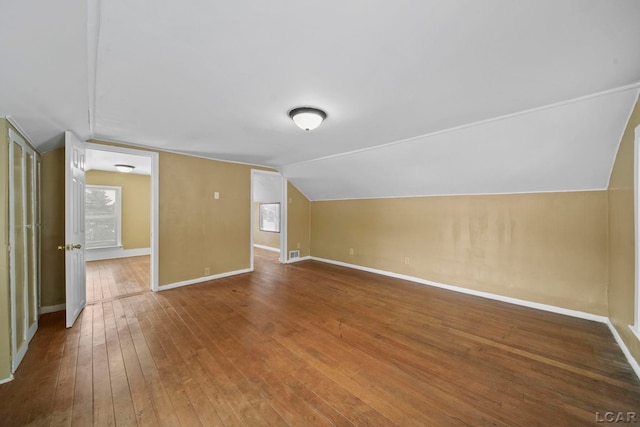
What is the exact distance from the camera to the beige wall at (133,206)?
6.40 m

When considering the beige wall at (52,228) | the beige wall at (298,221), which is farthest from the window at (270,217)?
the beige wall at (52,228)

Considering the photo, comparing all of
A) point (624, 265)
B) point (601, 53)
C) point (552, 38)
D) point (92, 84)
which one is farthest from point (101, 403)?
point (624, 265)

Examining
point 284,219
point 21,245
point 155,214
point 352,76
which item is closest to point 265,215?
point 284,219

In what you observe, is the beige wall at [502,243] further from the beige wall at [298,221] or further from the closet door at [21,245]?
Answer: the closet door at [21,245]

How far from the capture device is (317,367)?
2033mm

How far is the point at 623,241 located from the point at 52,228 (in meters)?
6.26

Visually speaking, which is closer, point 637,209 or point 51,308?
point 637,209

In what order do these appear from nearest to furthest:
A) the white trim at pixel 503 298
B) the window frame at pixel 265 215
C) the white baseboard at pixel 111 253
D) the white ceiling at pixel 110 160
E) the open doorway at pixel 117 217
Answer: the white trim at pixel 503 298 < the white ceiling at pixel 110 160 < the open doorway at pixel 117 217 < the white baseboard at pixel 111 253 < the window frame at pixel 265 215

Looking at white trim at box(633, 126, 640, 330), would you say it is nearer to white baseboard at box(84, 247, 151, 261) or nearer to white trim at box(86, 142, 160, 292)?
white trim at box(86, 142, 160, 292)

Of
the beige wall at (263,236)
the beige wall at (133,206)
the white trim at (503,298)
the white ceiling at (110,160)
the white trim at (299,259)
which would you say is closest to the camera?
the white trim at (503,298)

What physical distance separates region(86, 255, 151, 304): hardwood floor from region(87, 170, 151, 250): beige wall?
62 cm

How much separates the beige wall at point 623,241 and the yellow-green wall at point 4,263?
4.77 meters

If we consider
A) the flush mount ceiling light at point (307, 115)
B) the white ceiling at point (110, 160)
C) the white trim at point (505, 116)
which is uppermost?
the white ceiling at point (110, 160)

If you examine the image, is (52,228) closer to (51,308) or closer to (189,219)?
(51,308)
